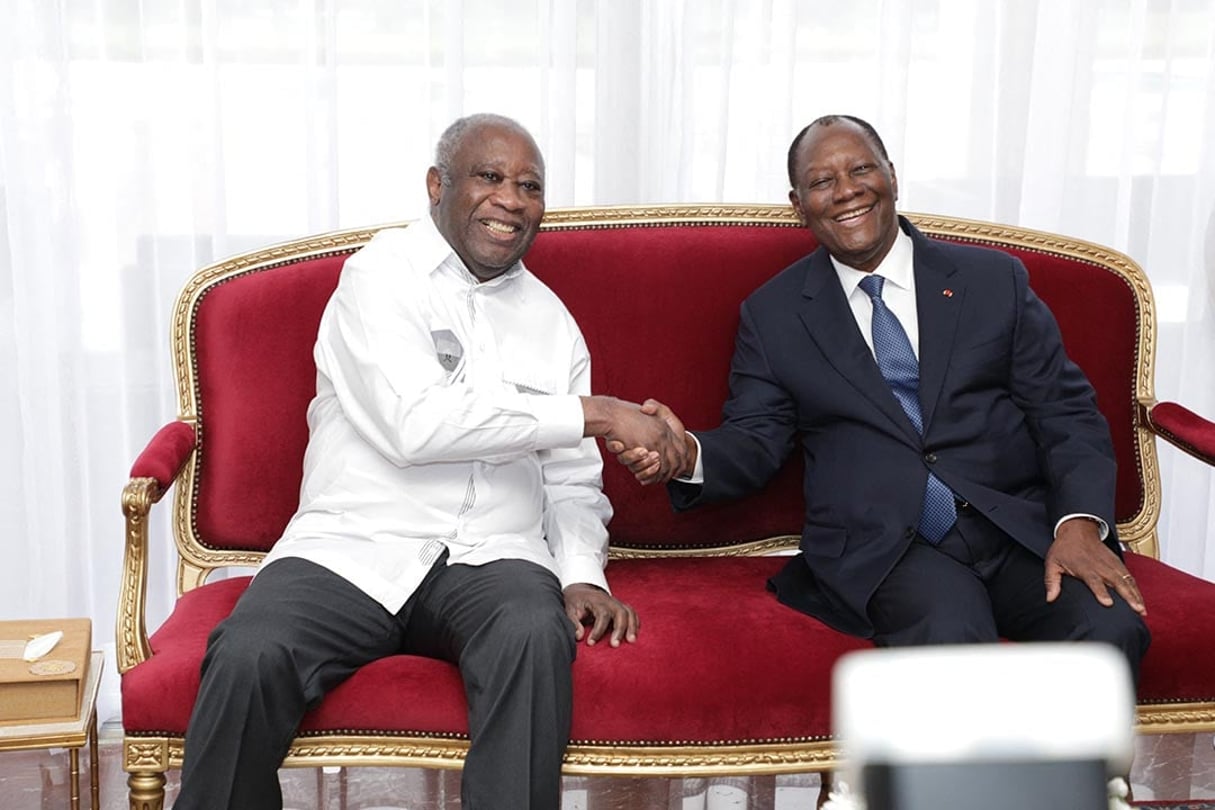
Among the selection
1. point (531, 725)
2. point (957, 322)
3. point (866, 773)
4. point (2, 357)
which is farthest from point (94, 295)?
point (866, 773)

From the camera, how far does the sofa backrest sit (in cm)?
283

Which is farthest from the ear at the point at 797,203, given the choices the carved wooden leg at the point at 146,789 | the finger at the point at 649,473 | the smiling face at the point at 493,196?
the carved wooden leg at the point at 146,789

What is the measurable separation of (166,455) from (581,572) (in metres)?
0.77

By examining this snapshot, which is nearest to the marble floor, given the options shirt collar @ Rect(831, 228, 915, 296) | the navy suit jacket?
the navy suit jacket

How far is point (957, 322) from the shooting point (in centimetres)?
267

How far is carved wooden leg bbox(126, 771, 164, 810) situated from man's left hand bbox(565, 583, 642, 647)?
708 millimetres

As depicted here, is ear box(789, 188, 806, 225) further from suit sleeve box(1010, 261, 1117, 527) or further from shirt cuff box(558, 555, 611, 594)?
shirt cuff box(558, 555, 611, 594)

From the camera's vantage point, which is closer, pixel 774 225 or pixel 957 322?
pixel 957 322

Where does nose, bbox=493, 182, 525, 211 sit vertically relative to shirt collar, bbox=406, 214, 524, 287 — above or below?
above

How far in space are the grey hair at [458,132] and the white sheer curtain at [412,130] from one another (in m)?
0.67

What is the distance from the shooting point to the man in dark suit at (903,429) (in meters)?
2.50

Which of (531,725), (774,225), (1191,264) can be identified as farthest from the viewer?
(1191,264)

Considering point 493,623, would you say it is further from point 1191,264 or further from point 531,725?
point 1191,264

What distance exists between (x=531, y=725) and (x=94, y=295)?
1.74m
